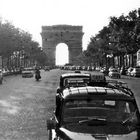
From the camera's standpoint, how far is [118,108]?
701cm

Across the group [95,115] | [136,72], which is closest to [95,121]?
[95,115]

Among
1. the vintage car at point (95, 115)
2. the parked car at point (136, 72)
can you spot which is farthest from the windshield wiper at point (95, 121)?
the parked car at point (136, 72)

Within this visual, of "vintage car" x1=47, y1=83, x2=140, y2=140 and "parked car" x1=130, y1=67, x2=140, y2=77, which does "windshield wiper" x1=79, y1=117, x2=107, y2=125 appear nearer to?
"vintage car" x1=47, y1=83, x2=140, y2=140

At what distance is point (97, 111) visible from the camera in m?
6.99

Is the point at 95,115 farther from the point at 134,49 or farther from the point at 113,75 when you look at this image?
the point at 134,49

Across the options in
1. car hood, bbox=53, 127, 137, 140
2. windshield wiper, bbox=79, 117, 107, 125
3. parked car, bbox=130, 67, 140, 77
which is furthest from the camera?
parked car, bbox=130, 67, 140, 77

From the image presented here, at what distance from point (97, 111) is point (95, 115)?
0.36ft

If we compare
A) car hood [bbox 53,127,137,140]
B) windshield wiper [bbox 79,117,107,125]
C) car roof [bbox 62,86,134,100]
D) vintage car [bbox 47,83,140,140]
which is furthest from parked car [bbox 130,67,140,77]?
car hood [bbox 53,127,137,140]

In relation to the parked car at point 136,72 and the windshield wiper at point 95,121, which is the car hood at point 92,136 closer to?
the windshield wiper at point 95,121

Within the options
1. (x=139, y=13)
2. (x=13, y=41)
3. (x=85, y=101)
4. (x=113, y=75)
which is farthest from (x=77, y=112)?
(x=13, y=41)

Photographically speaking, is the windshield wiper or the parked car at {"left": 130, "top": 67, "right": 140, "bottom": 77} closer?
the windshield wiper

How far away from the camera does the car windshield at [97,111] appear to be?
6.70m

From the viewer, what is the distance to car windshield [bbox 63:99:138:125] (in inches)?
264

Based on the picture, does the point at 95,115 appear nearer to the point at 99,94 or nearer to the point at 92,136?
the point at 99,94
